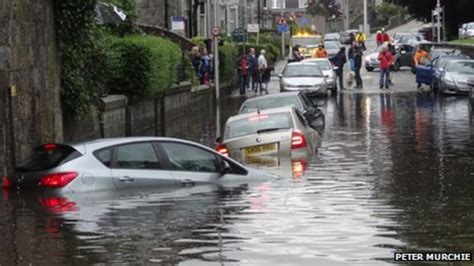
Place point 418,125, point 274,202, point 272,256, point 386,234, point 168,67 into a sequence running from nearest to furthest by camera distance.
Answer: point 272,256
point 386,234
point 274,202
point 418,125
point 168,67

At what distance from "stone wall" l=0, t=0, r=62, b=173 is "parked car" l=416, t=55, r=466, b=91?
2645 cm

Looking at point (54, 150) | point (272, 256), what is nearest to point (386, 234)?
point (272, 256)

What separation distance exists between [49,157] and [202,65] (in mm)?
31561

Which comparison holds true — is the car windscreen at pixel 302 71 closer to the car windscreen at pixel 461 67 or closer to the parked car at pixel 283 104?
the car windscreen at pixel 461 67

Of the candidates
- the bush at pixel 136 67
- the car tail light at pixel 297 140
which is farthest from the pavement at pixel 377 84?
the car tail light at pixel 297 140

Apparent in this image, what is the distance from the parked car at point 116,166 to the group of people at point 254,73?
109 feet

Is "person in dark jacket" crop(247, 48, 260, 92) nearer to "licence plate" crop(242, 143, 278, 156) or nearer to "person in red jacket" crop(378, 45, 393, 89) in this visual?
"person in red jacket" crop(378, 45, 393, 89)

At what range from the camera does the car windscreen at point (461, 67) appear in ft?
146

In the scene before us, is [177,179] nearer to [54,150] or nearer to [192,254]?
[54,150]

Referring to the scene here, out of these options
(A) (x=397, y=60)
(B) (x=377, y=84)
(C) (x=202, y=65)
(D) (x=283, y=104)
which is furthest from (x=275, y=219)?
(A) (x=397, y=60)

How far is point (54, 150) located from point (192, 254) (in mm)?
4906

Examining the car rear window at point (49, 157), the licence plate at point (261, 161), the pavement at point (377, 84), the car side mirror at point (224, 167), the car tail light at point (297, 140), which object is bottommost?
the pavement at point (377, 84)

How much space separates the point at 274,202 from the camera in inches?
623

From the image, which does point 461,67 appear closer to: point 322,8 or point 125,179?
point 125,179
